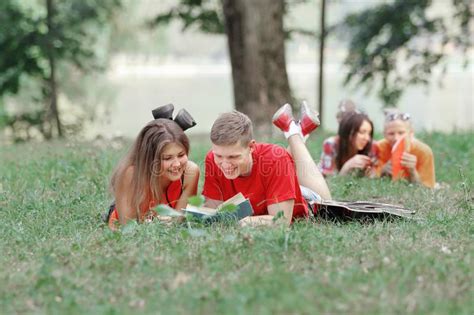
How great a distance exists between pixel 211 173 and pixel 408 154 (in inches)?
113

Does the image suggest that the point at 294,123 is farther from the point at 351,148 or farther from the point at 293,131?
the point at 351,148

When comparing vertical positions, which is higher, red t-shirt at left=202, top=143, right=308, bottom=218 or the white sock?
the white sock

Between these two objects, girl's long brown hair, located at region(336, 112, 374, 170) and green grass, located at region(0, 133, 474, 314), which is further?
girl's long brown hair, located at region(336, 112, 374, 170)

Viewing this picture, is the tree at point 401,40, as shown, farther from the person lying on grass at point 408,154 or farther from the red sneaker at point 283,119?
the red sneaker at point 283,119

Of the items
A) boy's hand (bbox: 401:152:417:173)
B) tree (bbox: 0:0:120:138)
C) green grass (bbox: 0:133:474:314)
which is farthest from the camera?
tree (bbox: 0:0:120:138)

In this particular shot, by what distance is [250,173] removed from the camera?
18.1ft

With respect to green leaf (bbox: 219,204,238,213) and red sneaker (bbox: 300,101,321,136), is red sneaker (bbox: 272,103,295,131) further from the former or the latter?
green leaf (bbox: 219,204,238,213)

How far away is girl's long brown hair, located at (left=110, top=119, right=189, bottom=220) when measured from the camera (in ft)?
18.0

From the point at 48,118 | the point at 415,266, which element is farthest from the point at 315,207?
the point at 48,118

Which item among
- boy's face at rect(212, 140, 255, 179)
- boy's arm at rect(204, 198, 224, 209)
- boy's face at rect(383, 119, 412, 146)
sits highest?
boy's face at rect(212, 140, 255, 179)

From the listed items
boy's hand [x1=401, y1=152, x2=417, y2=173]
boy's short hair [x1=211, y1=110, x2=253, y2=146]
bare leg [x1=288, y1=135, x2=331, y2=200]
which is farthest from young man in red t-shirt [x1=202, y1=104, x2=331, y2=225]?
boy's hand [x1=401, y1=152, x2=417, y2=173]

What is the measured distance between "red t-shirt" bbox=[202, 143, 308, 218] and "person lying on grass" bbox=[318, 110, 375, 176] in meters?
2.43

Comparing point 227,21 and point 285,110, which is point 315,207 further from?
point 227,21

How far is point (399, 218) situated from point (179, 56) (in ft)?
129
